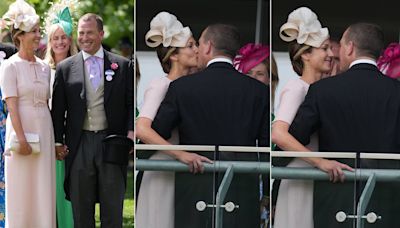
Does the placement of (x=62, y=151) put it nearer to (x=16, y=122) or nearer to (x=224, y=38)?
(x=16, y=122)

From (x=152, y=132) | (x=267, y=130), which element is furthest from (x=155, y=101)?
(x=267, y=130)

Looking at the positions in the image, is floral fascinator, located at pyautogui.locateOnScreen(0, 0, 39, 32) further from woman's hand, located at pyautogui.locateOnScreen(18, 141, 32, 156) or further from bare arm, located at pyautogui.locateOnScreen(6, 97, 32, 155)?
woman's hand, located at pyautogui.locateOnScreen(18, 141, 32, 156)

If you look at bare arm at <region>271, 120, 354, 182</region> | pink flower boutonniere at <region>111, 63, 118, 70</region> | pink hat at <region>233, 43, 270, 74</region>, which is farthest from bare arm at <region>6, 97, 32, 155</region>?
bare arm at <region>271, 120, 354, 182</region>

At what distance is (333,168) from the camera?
6.66m

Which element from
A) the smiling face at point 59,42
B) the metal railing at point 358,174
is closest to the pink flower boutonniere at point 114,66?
the smiling face at point 59,42

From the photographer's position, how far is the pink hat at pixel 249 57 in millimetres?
6945

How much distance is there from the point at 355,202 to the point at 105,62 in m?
2.29

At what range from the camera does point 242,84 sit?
6.97 metres

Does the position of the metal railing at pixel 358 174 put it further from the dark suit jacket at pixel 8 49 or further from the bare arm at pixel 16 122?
the dark suit jacket at pixel 8 49

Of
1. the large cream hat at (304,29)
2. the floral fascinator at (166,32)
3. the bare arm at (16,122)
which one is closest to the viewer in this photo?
the large cream hat at (304,29)

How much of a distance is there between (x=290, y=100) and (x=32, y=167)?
84.0 inches

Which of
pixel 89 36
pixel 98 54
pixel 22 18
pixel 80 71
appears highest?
pixel 22 18

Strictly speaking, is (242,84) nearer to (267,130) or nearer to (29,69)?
(267,130)

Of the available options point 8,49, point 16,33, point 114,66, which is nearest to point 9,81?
point 16,33
